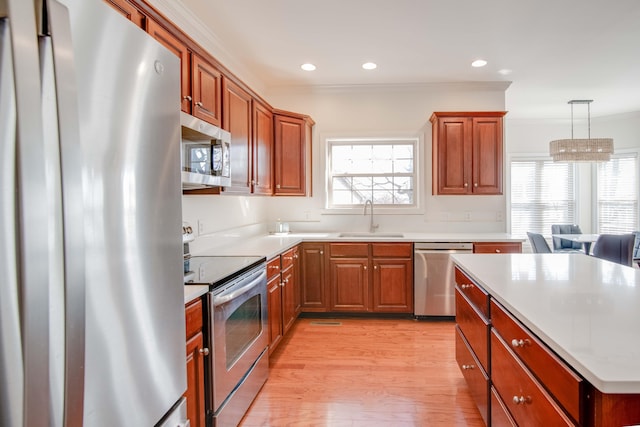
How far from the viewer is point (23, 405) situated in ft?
2.02

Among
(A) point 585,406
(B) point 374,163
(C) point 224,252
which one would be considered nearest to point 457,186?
(B) point 374,163

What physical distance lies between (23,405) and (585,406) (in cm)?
126

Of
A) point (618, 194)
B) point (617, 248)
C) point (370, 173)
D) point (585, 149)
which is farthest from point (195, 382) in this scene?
point (618, 194)

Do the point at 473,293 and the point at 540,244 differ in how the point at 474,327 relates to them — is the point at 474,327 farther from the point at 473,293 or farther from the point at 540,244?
the point at 540,244

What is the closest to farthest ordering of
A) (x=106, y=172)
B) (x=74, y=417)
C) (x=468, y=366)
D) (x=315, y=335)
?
1. (x=74, y=417)
2. (x=106, y=172)
3. (x=468, y=366)
4. (x=315, y=335)

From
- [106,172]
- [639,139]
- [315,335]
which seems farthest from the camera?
[639,139]

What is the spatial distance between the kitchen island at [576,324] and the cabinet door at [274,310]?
4.51 feet

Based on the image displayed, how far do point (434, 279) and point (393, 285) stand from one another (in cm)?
43

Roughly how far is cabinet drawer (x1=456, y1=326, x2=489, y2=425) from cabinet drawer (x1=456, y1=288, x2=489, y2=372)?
52 mm

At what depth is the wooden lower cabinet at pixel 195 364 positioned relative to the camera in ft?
5.09

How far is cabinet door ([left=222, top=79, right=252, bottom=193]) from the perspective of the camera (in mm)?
2660

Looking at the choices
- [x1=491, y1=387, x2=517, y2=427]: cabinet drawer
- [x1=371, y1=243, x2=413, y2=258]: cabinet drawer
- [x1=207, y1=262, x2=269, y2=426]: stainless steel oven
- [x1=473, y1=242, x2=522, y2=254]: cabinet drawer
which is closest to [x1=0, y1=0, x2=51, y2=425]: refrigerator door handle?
[x1=207, y1=262, x2=269, y2=426]: stainless steel oven

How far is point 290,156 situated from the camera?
13.3 ft

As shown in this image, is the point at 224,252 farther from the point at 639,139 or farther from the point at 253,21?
the point at 639,139
